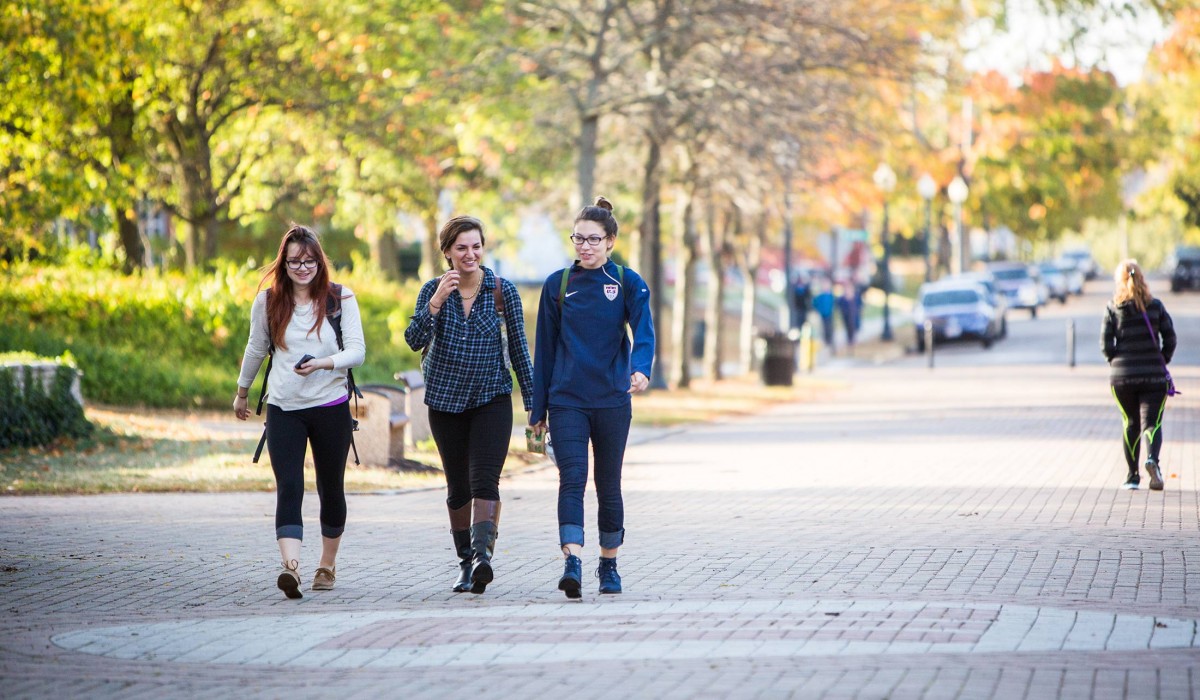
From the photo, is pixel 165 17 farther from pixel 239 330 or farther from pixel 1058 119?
pixel 1058 119

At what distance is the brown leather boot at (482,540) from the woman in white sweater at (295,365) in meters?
0.72

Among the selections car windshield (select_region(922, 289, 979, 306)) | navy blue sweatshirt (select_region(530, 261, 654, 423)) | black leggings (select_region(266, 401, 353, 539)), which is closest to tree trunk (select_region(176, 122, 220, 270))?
black leggings (select_region(266, 401, 353, 539))

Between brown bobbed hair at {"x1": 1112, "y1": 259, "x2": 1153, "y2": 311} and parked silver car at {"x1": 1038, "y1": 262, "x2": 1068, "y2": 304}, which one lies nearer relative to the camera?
brown bobbed hair at {"x1": 1112, "y1": 259, "x2": 1153, "y2": 311}

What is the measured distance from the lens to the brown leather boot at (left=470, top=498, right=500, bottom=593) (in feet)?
25.3

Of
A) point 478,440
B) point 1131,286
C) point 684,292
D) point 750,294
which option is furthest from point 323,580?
point 750,294

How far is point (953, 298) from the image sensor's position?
3838 cm

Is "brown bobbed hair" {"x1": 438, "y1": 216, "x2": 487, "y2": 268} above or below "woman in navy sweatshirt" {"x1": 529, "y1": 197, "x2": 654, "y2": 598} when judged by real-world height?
above

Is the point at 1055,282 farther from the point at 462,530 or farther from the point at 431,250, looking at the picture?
the point at 462,530

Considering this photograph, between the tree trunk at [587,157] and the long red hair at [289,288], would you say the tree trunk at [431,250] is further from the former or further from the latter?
the long red hair at [289,288]

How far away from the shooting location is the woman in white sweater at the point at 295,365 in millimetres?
7688

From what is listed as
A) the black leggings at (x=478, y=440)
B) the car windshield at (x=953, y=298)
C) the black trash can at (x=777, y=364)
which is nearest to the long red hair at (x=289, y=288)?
the black leggings at (x=478, y=440)

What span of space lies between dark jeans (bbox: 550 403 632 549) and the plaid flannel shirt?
1.05 ft

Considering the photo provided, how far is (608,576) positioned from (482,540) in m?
0.63

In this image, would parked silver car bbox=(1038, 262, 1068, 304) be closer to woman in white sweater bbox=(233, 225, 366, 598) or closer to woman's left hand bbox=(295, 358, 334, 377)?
woman in white sweater bbox=(233, 225, 366, 598)
